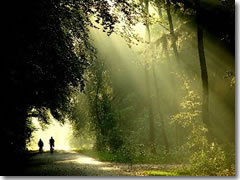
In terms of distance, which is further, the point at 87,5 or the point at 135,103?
the point at 135,103

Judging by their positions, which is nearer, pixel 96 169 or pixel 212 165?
pixel 212 165

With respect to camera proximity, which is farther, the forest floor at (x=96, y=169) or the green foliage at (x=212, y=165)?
the forest floor at (x=96, y=169)

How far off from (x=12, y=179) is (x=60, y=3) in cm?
448

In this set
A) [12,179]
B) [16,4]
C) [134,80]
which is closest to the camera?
[16,4]

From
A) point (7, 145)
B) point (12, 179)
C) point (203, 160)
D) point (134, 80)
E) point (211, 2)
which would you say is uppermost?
point (211, 2)

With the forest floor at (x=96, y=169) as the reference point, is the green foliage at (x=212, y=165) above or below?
above

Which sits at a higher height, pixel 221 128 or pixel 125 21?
pixel 125 21

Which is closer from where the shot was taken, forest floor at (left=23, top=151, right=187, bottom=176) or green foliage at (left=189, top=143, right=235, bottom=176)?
green foliage at (left=189, top=143, right=235, bottom=176)

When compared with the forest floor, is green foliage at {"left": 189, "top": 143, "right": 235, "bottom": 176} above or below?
above

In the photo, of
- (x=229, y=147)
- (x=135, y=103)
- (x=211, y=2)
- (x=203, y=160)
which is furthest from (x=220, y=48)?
(x=135, y=103)

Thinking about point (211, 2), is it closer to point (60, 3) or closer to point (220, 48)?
point (220, 48)

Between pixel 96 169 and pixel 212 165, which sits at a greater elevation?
pixel 212 165

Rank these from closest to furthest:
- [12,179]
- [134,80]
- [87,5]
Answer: [87,5] → [12,179] → [134,80]

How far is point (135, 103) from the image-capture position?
17953 millimetres
